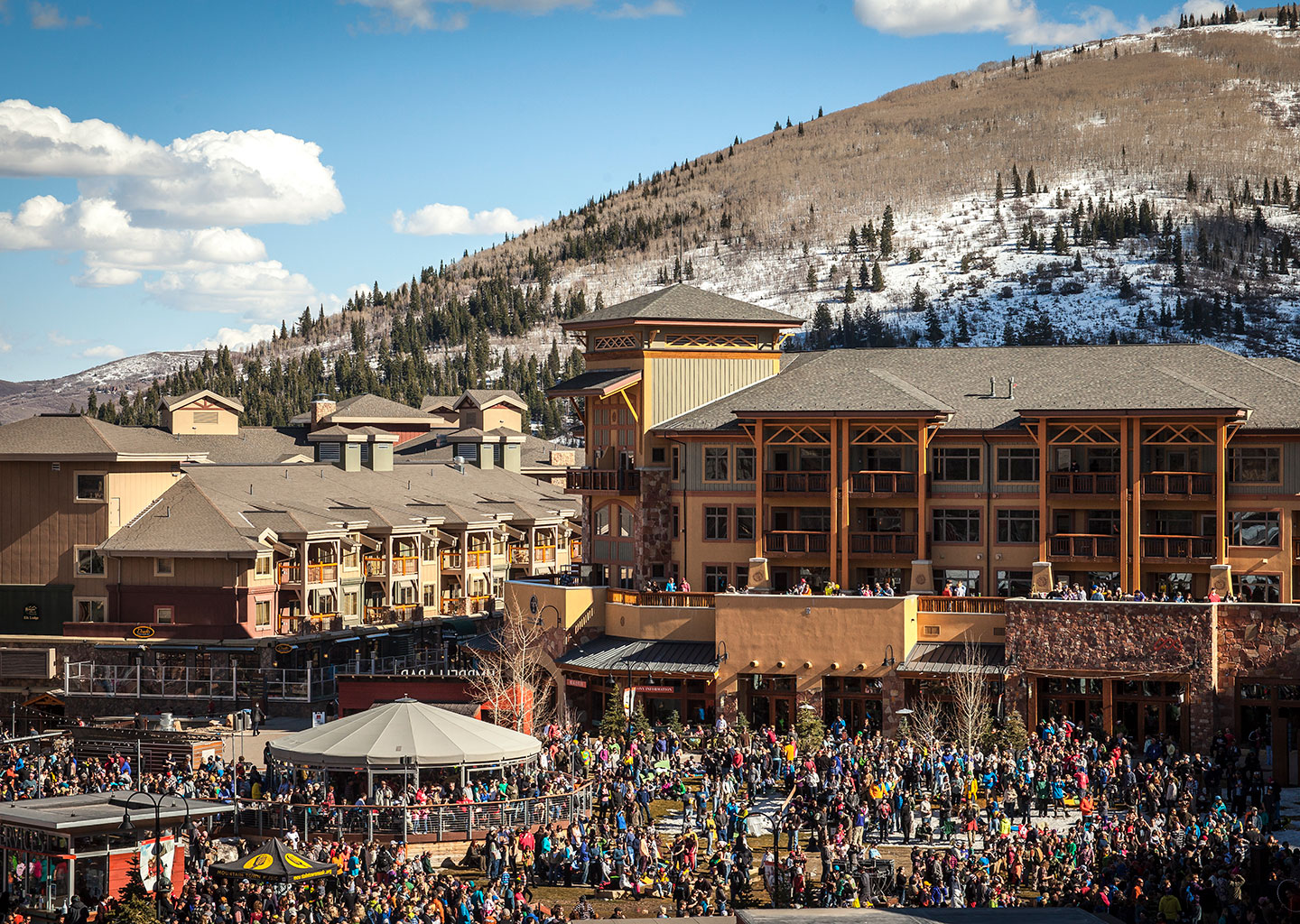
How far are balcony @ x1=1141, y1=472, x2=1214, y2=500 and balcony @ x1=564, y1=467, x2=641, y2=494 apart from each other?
19.1 meters

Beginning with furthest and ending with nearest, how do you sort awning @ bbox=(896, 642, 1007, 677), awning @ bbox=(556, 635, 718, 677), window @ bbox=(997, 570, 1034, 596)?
1. window @ bbox=(997, 570, 1034, 596)
2. awning @ bbox=(556, 635, 718, 677)
3. awning @ bbox=(896, 642, 1007, 677)

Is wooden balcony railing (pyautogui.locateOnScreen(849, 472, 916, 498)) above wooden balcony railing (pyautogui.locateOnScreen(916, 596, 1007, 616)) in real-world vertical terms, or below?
above

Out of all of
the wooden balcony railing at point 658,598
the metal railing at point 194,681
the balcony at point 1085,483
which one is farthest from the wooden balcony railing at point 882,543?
the metal railing at point 194,681

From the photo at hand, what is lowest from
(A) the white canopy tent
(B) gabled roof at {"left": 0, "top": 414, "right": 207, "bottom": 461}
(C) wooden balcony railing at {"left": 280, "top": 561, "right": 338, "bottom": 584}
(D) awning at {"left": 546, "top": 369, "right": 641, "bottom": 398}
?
(A) the white canopy tent

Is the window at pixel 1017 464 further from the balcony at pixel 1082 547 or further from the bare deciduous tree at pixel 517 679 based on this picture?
the bare deciduous tree at pixel 517 679

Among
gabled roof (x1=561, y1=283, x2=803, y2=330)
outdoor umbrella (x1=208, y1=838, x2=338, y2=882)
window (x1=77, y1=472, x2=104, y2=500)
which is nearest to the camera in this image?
outdoor umbrella (x1=208, y1=838, x2=338, y2=882)

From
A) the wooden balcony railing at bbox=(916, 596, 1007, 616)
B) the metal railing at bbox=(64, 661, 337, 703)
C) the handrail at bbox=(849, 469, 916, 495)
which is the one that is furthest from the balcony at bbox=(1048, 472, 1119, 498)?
the metal railing at bbox=(64, 661, 337, 703)

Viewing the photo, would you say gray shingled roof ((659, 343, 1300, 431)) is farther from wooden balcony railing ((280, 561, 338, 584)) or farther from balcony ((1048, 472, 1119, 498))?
wooden balcony railing ((280, 561, 338, 584))

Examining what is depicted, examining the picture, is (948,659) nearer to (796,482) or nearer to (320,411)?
(796,482)

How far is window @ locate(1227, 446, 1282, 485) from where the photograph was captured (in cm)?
5525

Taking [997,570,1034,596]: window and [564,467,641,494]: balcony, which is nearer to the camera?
[997,570,1034,596]: window

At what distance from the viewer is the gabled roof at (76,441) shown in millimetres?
73062

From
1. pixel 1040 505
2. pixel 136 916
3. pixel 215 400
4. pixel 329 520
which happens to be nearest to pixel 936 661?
pixel 1040 505

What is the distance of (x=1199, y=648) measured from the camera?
51.7 m
